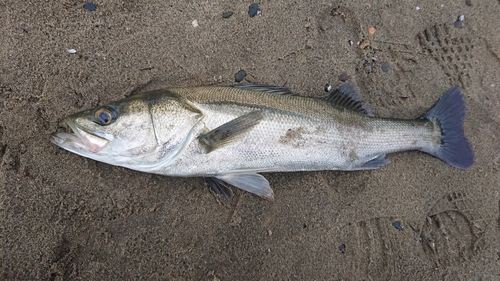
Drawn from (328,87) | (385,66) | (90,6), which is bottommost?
(328,87)

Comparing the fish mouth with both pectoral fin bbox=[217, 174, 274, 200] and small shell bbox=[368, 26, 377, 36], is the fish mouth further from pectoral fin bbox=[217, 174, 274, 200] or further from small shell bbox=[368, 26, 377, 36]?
small shell bbox=[368, 26, 377, 36]

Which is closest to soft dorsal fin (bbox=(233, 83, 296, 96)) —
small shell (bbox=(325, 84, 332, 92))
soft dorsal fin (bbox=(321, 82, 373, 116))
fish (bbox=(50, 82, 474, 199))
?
fish (bbox=(50, 82, 474, 199))

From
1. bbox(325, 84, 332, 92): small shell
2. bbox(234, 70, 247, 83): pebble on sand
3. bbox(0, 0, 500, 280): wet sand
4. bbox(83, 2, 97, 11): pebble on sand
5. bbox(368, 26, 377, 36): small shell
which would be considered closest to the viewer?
bbox(0, 0, 500, 280): wet sand

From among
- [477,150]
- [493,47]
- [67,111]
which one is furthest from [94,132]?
[493,47]

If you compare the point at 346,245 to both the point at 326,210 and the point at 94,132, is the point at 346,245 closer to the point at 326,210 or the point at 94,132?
the point at 326,210

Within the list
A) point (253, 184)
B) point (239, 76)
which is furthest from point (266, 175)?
point (239, 76)

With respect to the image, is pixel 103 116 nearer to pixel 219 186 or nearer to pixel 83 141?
pixel 83 141

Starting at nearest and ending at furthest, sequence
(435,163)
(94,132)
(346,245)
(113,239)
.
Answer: (94,132), (113,239), (346,245), (435,163)
